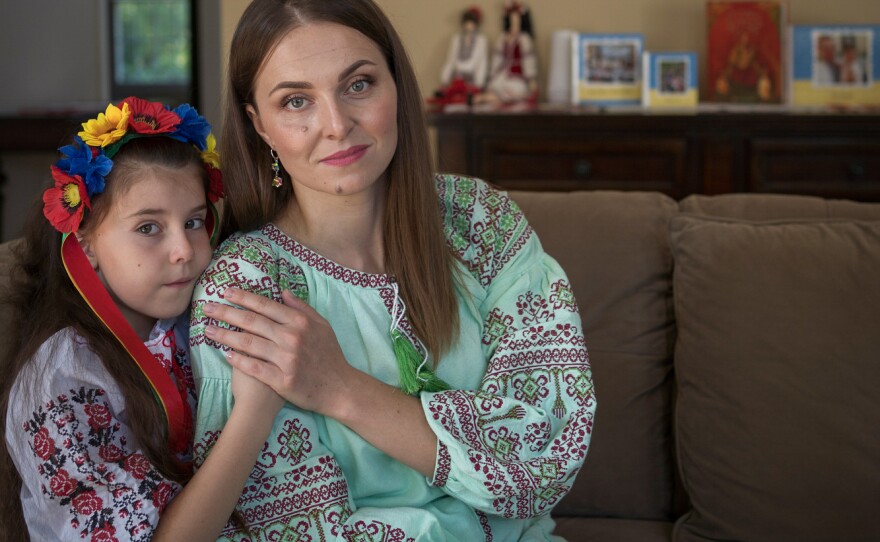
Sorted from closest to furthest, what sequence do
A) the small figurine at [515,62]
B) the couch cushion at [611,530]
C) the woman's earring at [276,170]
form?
1. the woman's earring at [276,170]
2. the couch cushion at [611,530]
3. the small figurine at [515,62]

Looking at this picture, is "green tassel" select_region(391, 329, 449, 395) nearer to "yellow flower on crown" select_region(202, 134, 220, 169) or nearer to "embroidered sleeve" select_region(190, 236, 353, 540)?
"embroidered sleeve" select_region(190, 236, 353, 540)

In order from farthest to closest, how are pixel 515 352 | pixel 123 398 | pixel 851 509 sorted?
1. pixel 851 509
2. pixel 515 352
3. pixel 123 398

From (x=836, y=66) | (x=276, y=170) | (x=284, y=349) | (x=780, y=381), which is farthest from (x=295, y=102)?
(x=836, y=66)

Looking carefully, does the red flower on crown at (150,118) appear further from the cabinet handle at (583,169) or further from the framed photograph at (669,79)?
the framed photograph at (669,79)

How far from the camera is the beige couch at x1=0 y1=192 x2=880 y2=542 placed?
189 centimetres

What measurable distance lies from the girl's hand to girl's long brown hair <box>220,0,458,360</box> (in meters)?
0.20

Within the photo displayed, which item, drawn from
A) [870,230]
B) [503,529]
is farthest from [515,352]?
[870,230]

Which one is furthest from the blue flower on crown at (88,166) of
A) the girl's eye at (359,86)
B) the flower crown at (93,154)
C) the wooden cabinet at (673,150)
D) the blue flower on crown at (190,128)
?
the wooden cabinet at (673,150)

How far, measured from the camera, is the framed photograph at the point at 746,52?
13.3ft

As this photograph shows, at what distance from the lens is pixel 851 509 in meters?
1.87

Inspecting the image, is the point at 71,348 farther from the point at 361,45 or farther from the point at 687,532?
the point at 687,532

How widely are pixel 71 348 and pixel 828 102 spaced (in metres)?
3.33

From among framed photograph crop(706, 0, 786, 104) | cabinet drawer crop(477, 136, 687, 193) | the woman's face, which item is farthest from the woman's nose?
framed photograph crop(706, 0, 786, 104)

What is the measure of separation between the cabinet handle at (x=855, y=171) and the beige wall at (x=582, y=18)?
0.83 m
